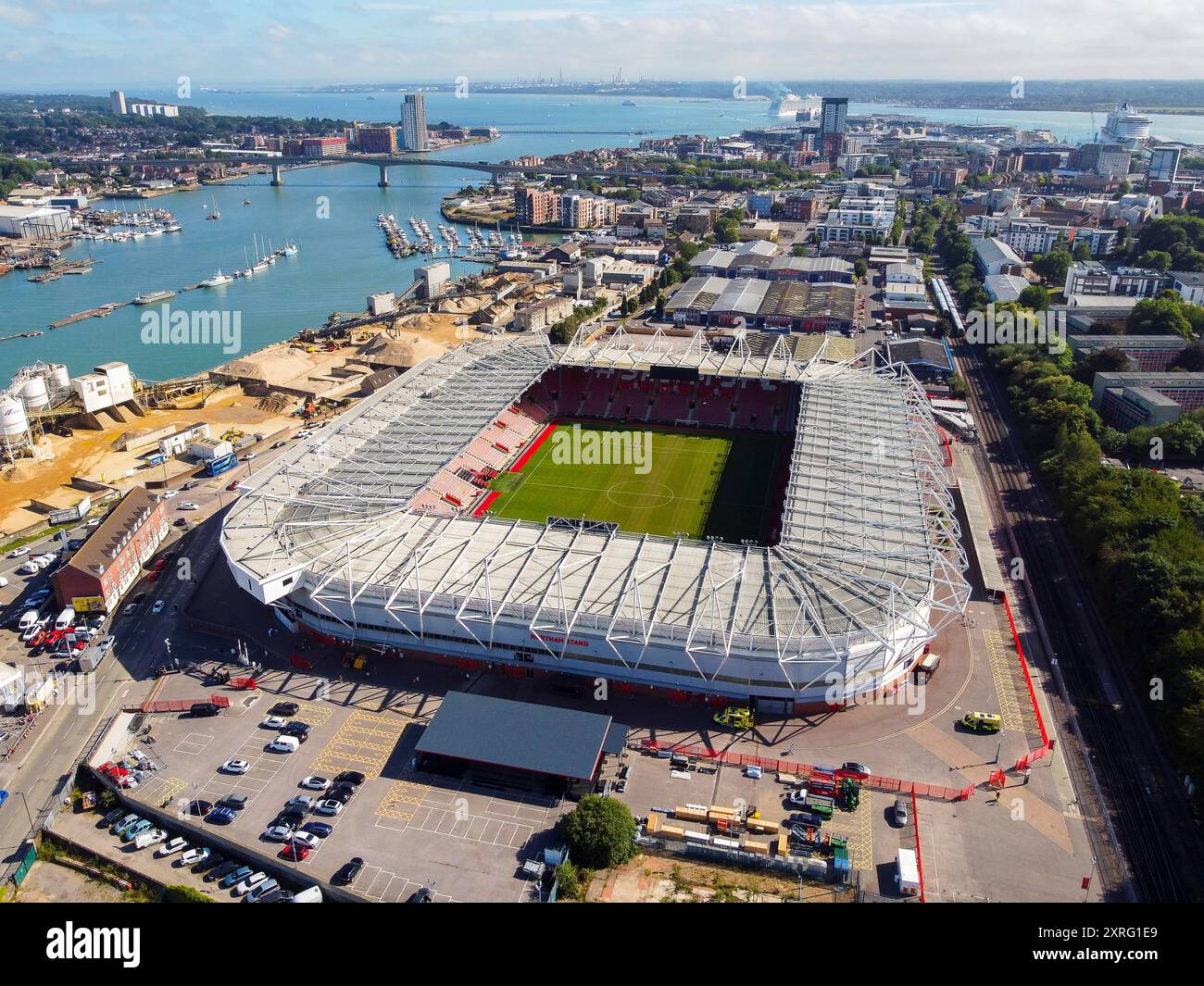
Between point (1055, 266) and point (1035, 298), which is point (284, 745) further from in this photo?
point (1055, 266)

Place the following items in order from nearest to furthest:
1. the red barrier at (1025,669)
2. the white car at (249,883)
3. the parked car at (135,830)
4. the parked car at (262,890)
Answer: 1. the parked car at (262,890)
2. the white car at (249,883)
3. the parked car at (135,830)
4. the red barrier at (1025,669)

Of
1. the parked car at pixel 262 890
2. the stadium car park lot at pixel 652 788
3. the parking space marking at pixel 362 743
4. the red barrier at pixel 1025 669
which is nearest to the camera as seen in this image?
the parked car at pixel 262 890

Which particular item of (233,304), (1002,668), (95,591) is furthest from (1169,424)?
(233,304)

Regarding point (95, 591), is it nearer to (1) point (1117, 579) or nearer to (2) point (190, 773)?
(2) point (190, 773)

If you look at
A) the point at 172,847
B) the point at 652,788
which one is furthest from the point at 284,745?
the point at 652,788

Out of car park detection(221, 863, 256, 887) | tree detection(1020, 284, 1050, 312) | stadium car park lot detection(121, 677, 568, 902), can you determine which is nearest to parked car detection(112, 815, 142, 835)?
stadium car park lot detection(121, 677, 568, 902)

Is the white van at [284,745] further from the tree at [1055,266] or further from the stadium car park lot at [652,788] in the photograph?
A: the tree at [1055,266]

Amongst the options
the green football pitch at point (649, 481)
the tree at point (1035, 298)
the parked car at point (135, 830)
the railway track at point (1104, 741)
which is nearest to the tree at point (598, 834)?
the parked car at point (135, 830)
